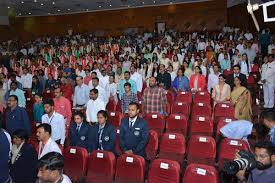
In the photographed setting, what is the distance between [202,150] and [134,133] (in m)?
1.15

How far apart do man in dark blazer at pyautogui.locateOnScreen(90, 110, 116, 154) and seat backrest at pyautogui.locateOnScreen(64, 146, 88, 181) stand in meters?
0.44

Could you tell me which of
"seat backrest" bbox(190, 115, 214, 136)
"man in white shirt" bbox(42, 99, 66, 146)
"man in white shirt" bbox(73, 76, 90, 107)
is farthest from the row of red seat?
"man in white shirt" bbox(73, 76, 90, 107)

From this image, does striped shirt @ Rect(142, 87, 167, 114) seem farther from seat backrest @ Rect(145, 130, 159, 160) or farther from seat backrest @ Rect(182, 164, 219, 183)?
seat backrest @ Rect(182, 164, 219, 183)

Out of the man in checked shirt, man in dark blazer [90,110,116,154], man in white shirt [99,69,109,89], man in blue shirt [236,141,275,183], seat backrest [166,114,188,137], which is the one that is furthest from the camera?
man in white shirt [99,69,109,89]

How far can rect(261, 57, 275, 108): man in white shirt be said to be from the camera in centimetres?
1041

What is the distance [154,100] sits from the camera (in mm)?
7840

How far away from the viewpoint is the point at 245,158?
3.46 metres

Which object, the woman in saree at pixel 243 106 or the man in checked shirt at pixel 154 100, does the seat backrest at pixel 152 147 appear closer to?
the man in checked shirt at pixel 154 100

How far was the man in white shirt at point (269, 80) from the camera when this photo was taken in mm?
10406

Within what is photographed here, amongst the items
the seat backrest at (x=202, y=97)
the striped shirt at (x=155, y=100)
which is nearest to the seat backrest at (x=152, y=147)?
the striped shirt at (x=155, y=100)

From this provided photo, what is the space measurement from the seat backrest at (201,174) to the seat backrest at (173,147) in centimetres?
138

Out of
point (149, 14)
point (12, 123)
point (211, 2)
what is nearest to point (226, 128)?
point (12, 123)

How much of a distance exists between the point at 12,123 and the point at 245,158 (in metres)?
4.88

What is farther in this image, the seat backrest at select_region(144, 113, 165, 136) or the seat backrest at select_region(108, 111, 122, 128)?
the seat backrest at select_region(108, 111, 122, 128)
